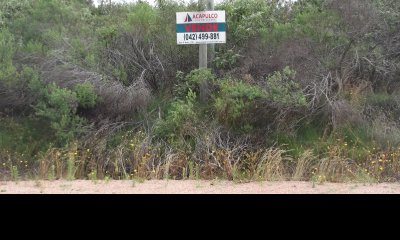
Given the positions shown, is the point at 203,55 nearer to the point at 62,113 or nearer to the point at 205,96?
the point at 205,96

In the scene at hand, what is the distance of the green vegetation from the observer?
11367 mm

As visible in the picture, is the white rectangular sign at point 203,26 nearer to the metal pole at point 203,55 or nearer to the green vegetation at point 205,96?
the metal pole at point 203,55

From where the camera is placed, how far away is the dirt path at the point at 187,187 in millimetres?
8703

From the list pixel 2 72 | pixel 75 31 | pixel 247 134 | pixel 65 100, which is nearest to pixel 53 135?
pixel 65 100

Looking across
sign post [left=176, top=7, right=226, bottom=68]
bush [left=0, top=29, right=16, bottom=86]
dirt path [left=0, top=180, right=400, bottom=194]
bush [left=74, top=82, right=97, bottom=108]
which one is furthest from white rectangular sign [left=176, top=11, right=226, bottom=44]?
dirt path [left=0, top=180, right=400, bottom=194]

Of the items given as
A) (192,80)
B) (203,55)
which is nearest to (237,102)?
(192,80)

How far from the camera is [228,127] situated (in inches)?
484

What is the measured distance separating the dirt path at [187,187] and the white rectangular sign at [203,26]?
195 inches

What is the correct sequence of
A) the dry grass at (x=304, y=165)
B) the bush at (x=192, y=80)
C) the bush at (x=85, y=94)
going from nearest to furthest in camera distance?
the dry grass at (x=304, y=165), the bush at (x=85, y=94), the bush at (x=192, y=80)

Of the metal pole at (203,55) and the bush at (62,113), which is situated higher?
the metal pole at (203,55)

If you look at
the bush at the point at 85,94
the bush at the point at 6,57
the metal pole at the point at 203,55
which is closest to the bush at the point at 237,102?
the metal pole at the point at 203,55

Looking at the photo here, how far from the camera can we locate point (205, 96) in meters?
13.2

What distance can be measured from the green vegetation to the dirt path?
0.64 m

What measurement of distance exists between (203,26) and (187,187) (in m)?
5.78
